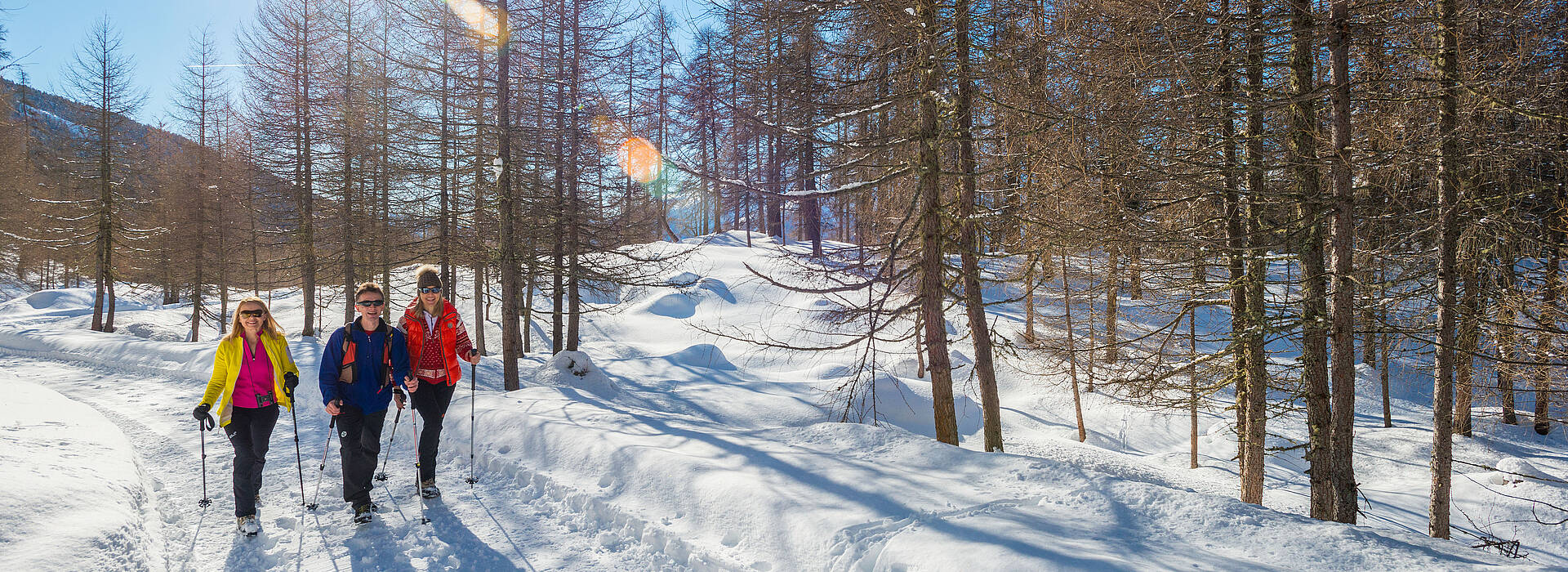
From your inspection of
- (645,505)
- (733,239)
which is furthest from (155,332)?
(645,505)

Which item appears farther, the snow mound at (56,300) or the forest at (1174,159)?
the snow mound at (56,300)

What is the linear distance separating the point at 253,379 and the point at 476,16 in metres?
8.41

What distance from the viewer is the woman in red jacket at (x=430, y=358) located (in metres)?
5.51

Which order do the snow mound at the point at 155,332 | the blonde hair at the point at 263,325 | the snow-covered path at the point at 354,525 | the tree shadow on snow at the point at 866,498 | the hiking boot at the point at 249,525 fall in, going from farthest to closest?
the snow mound at the point at 155,332, the blonde hair at the point at 263,325, the hiking boot at the point at 249,525, the snow-covered path at the point at 354,525, the tree shadow on snow at the point at 866,498

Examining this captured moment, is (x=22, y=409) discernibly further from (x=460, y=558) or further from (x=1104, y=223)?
(x=1104, y=223)

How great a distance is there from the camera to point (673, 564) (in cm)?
422

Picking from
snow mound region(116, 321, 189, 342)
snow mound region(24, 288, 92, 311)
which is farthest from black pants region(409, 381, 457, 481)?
snow mound region(24, 288, 92, 311)

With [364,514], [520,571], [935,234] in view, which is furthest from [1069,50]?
[364,514]

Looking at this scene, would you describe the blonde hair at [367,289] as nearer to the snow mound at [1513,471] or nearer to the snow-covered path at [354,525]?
the snow-covered path at [354,525]

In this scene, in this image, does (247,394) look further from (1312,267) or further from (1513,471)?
(1513,471)

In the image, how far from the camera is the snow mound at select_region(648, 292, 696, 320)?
25.0 metres

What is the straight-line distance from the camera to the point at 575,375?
45.4 ft

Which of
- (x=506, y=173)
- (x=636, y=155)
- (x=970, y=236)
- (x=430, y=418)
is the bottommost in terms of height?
(x=430, y=418)

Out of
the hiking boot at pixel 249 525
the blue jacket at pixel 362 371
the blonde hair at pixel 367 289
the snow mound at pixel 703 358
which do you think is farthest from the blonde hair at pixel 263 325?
the snow mound at pixel 703 358
